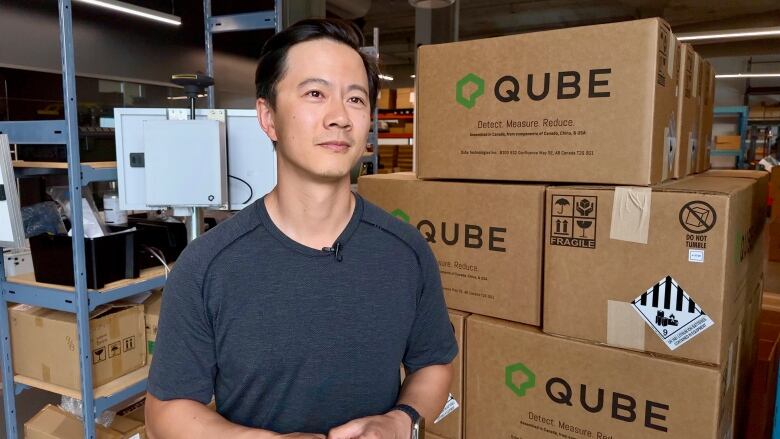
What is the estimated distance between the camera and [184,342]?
869 millimetres

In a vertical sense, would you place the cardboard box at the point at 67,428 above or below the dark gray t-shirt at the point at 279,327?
below

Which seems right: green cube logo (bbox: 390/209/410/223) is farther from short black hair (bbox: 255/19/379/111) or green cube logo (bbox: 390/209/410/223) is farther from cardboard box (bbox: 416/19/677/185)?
short black hair (bbox: 255/19/379/111)

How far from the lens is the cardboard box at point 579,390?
1.25m

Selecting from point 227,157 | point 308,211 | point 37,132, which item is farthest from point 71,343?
point 308,211

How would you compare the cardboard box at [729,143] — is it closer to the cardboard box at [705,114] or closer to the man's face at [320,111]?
the cardboard box at [705,114]

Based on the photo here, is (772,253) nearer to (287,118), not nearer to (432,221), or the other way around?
(432,221)

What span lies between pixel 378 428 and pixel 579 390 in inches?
28.6

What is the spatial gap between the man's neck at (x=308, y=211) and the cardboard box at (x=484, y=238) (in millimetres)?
623

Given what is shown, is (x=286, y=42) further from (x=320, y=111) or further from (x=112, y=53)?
(x=112, y=53)

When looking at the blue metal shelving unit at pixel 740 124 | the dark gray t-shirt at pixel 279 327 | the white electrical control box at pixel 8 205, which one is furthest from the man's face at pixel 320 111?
the blue metal shelving unit at pixel 740 124

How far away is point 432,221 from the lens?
63.3 inches

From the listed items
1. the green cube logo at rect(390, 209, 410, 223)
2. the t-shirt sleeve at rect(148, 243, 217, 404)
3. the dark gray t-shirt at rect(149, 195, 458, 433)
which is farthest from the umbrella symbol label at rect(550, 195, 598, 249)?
the t-shirt sleeve at rect(148, 243, 217, 404)

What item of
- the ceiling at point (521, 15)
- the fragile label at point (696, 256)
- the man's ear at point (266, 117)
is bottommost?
the fragile label at point (696, 256)

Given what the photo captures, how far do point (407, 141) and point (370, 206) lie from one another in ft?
19.2
